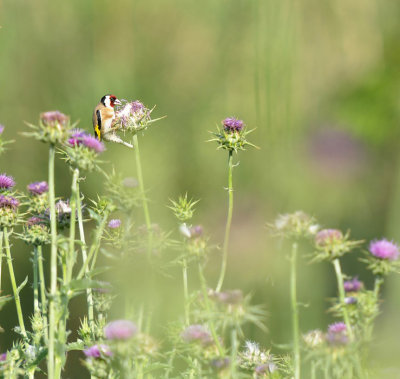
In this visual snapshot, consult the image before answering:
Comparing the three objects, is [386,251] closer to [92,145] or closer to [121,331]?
[121,331]

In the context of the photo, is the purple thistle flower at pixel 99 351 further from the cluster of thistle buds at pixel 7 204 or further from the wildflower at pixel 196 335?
the cluster of thistle buds at pixel 7 204

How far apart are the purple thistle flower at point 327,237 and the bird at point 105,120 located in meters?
0.79

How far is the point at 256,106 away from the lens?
1818 millimetres

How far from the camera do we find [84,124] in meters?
2.48

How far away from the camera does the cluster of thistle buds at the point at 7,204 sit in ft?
6.87

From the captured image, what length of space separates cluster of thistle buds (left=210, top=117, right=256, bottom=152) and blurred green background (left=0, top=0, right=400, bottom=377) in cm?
5

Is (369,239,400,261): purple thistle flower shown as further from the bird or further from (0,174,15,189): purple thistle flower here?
(0,174,15,189): purple thistle flower

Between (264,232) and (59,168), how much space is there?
1.94 metres

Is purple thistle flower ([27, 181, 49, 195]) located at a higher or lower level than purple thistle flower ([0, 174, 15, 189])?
lower

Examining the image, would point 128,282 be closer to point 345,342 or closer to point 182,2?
point 345,342

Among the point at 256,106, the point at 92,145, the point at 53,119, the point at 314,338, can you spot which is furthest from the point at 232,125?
the point at 314,338

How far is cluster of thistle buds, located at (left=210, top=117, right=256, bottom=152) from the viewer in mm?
2160

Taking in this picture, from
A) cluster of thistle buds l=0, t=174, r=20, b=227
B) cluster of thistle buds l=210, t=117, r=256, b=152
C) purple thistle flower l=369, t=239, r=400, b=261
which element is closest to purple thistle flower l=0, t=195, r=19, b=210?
cluster of thistle buds l=0, t=174, r=20, b=227

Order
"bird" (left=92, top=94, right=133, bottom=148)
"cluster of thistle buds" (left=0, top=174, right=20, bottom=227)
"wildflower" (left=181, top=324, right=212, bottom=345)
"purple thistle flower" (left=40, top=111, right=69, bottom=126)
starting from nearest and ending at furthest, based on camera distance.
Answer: "wildflower" (left=181, top=324, right=212, bottom=345)
"purple thistle flower" (left=40, top=111, right=69, bottom=126)
"cluster of thistle buds" (left=0, top=174, right=20, bottom=227)
"bird" (left=92, top=94, right=133, bottom=148)
